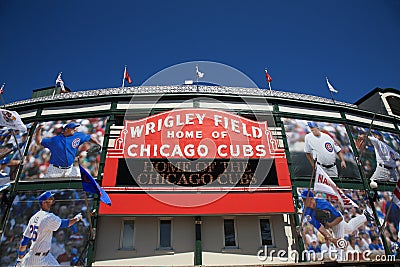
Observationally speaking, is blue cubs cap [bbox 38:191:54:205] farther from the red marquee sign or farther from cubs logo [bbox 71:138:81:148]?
the red marquee sign

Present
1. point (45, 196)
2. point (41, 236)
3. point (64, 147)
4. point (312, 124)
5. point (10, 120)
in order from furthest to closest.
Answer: point (312, 124) < point (64, 147) < point (10, 120) < point (45, 196) < point (41, 236)

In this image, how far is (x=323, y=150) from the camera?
16.2 metres

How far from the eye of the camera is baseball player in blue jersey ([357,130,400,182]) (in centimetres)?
1670

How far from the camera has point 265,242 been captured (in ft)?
43.8

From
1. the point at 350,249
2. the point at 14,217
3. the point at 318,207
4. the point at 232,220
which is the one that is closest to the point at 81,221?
the point at 14,217

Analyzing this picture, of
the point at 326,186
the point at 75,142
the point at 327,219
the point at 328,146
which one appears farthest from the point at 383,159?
the point at 75,142

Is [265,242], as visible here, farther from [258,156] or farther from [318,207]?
[258,156]

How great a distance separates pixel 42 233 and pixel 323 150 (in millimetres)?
16063

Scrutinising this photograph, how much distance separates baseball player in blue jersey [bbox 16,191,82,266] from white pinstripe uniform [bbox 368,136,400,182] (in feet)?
58.6

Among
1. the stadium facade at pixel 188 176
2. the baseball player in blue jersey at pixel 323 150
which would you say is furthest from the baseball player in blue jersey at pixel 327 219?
the baseball player in blue jersey at pixel 323 150

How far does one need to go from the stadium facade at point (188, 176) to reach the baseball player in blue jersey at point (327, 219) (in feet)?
1.87

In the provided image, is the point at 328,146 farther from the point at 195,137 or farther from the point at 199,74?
the point at 199,74

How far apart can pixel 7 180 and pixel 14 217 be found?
2.04 metres

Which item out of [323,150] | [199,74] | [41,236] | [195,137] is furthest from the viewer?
[199,74]
